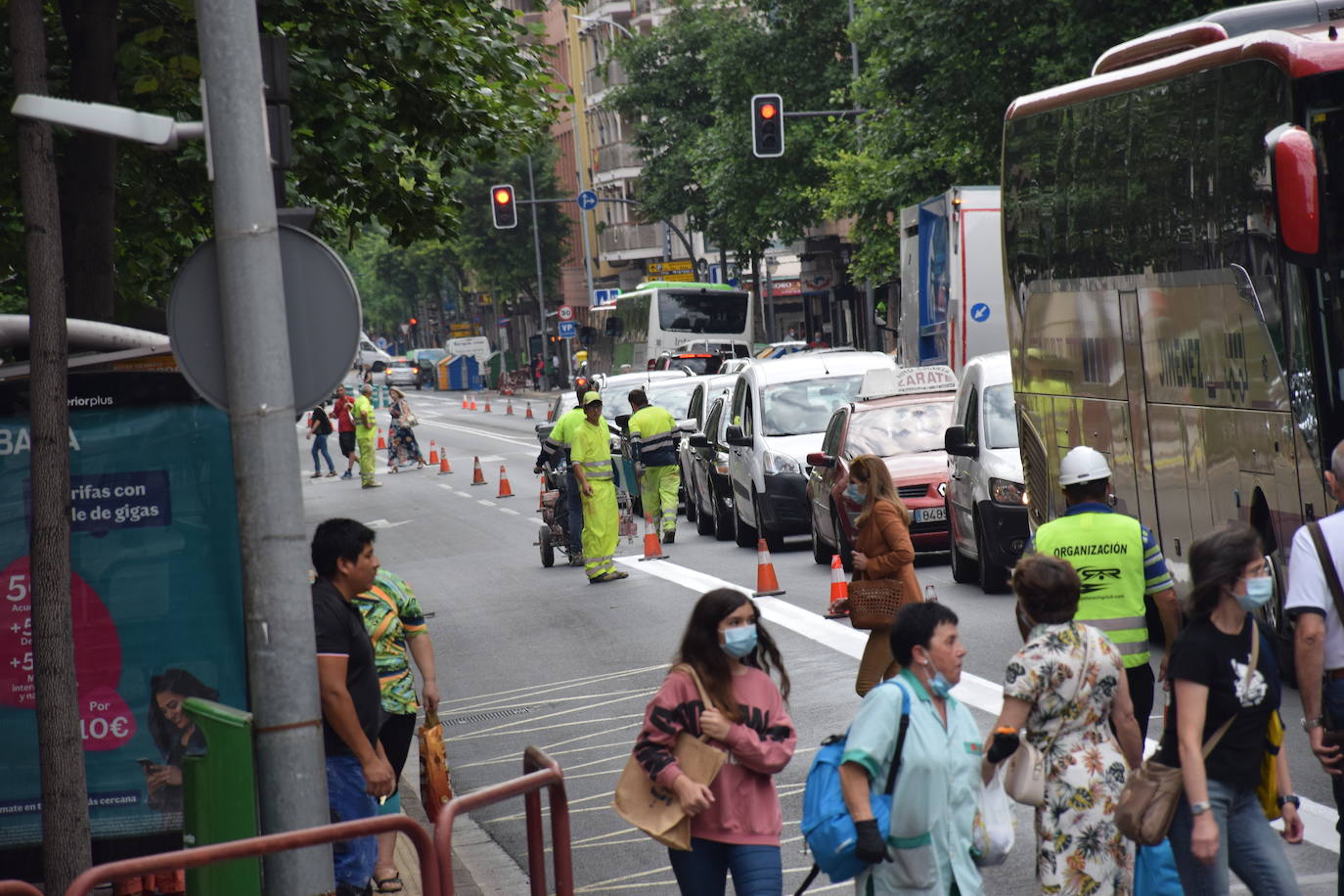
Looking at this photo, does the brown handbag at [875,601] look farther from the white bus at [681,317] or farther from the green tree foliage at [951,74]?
the white bus at [681,317]

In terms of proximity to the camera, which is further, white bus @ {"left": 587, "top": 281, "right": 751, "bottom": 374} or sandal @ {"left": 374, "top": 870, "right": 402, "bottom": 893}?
white bus @ {"left": 587, "top": 281, "right": 751, "bottom": 374}

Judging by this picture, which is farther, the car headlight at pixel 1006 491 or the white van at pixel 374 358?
the white van at pixel 374 358

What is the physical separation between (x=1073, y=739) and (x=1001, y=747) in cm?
26

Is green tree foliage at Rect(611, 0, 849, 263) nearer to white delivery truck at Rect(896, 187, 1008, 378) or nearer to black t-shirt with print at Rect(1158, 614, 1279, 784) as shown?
white delivery truck at Rect(896, 187, 1008, 378)

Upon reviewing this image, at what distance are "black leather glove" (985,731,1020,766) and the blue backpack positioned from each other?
0.59 m

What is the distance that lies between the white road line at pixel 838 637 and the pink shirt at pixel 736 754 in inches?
63.7

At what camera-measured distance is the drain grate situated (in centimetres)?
1285

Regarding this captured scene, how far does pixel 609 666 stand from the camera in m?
14.3

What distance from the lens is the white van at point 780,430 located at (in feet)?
68.3

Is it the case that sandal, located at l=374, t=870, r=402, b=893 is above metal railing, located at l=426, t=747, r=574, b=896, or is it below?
below

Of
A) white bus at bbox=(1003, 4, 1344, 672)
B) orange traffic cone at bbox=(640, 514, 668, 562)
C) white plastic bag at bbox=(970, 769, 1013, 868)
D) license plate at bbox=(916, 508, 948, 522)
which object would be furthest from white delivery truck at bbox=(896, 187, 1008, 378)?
white plastic bag at bbox=(970, 769, 1013, 868)

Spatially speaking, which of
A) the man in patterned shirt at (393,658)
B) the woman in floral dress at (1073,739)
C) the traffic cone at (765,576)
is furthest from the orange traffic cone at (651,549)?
the woman in floral dress at (1073,739)

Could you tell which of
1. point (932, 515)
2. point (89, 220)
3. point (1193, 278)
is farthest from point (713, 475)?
point (89, 220)

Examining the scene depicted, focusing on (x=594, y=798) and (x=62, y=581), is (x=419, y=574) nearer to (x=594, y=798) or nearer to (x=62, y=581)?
(x=594, y=798)
